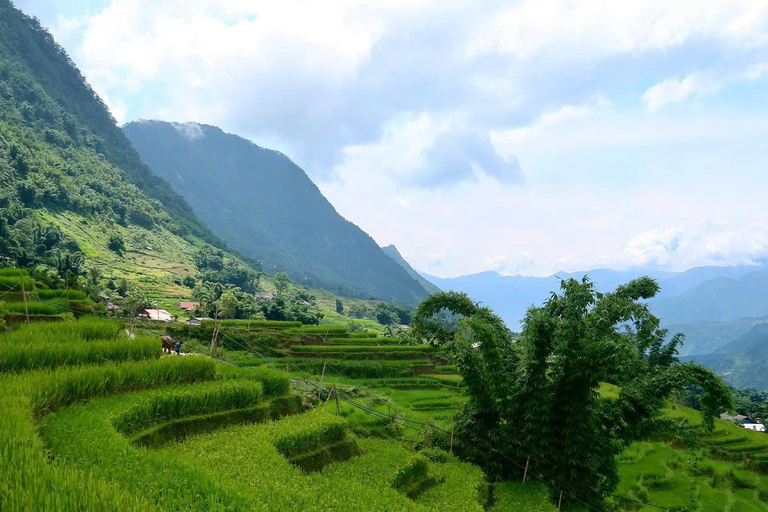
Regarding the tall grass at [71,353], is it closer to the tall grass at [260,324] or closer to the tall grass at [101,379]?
the tall grass at [101,379]

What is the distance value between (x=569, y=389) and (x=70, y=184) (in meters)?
116

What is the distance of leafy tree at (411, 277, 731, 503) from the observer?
1097 cm

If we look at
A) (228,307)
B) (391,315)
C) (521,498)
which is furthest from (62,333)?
(391,315)

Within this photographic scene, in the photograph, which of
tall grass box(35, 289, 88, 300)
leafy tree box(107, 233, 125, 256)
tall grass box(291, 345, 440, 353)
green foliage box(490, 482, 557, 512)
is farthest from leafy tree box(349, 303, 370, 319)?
green foliage box(490, 482, 557, 512)

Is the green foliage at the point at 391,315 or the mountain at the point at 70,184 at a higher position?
the mountain at the point at 70,184

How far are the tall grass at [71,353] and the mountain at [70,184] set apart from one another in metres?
45.9

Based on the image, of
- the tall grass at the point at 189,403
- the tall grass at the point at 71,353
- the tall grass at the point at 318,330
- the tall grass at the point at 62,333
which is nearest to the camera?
the tall grass at the point at 189,403

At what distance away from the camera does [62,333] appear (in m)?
12.1

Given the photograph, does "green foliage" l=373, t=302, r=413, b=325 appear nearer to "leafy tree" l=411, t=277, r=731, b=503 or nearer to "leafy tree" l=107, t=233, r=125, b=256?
"leafy tree" l=107, t=233, r=125, b=256

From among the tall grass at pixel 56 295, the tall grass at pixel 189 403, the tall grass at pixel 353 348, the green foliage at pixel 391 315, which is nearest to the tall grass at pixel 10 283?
the tall grass at pixel 56 295

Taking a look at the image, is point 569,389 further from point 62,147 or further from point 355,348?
point 62,147

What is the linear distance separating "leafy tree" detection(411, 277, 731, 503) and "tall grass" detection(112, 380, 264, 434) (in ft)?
18.1

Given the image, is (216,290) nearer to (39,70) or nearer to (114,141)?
(114,141)

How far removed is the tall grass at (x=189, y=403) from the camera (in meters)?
8.41
